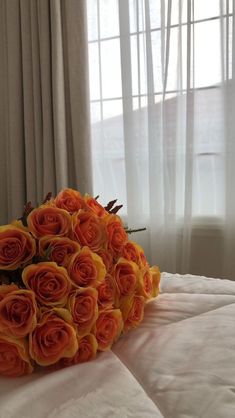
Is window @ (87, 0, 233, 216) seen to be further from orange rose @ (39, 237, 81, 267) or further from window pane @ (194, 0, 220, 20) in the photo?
orange rose @ (39, 237, 81, 267)

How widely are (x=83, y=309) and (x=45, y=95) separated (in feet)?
5.68

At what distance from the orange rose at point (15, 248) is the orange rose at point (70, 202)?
0.38 feet

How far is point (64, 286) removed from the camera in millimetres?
667

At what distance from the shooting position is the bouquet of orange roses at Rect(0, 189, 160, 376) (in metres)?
0.65

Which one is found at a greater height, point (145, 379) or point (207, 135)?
point (207, 135)

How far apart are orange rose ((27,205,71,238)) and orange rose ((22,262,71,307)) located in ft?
0.23

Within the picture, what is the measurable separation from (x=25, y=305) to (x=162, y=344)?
26 centimetres

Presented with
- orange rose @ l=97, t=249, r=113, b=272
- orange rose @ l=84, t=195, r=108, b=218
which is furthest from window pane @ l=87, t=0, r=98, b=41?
orange rose @ l=97, t=249, r=113, b=272

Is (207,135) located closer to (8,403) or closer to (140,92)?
(140,92)

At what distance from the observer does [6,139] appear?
2.43 m

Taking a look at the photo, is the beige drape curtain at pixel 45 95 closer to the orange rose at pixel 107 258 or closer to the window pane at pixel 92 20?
the window pane at pixel 92 20

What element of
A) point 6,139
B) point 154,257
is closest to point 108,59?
point 6,139

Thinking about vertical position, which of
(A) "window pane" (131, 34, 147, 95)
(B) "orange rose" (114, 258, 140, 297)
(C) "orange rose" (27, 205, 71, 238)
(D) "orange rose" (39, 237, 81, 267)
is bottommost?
(B) "orange rose" (114, 258, 140, 297)

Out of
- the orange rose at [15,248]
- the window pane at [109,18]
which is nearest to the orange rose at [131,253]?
the orange rose at [15,248]
